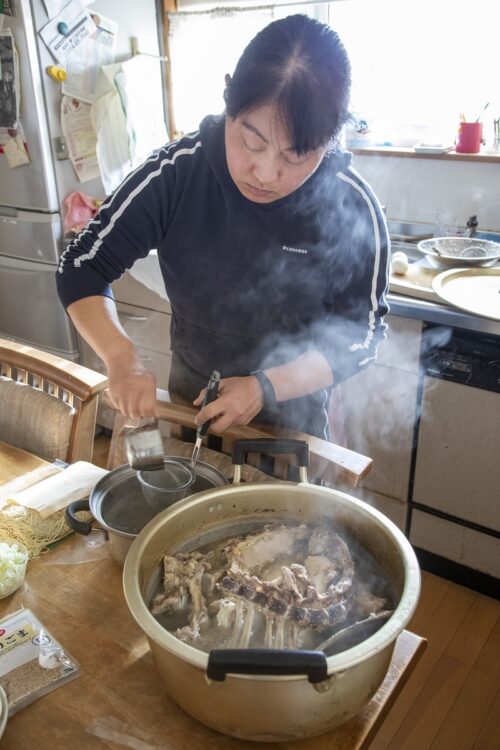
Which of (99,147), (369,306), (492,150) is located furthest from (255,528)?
(99,147)

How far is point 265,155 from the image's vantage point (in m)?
0.99

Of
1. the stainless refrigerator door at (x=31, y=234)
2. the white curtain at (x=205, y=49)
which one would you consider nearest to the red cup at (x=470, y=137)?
the white curtain at (x=205, y=49)

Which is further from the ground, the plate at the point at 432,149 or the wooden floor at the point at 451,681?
the plate at the point at 432,149

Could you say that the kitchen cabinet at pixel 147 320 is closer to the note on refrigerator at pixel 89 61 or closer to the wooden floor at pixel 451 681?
the note on refrigerator at pixel 89 61

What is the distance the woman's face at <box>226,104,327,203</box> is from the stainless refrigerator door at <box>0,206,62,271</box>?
1836 millimetres

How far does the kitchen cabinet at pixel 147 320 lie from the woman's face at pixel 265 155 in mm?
1528

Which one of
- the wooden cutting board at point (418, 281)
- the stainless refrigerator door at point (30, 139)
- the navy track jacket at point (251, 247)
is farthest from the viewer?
the stainless refrigerator door at point (30, 139)

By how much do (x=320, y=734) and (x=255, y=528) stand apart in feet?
1.01

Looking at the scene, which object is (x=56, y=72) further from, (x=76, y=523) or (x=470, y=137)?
(x=76, y=523)

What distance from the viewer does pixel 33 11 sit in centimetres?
236

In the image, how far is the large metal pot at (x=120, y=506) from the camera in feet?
2.94

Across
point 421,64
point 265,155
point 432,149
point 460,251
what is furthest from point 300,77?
point 421,64

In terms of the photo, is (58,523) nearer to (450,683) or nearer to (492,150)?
(450,683)

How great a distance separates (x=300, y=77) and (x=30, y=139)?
1.99 metres
